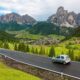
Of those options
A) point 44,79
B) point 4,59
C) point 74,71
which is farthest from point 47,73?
point 4,59

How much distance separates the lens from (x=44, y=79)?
1702 inches

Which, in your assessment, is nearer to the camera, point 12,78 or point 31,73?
point 12,78

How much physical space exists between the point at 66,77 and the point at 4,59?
27.8 metres

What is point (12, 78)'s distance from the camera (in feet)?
129

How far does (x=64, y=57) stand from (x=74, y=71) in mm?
10552

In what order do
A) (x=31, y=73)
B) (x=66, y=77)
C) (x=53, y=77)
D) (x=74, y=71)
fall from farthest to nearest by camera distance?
(x=31, y=73) < (x=74, y=71) < (x=53, y=77) < (x=66, y=77)

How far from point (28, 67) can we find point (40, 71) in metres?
5.32

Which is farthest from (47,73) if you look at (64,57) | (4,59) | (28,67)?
(4,59)

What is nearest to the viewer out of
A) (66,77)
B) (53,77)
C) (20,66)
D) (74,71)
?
(66,77)

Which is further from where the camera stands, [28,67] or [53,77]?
[28,67]

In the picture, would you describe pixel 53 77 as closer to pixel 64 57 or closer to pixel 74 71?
pixel 74 71

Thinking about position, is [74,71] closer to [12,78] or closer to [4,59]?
[12,78]

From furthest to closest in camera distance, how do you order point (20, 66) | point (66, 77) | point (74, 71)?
point (20, 66) < point (74, 71) < point (66, 77)

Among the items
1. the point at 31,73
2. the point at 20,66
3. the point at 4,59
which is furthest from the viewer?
the point at 4,59
